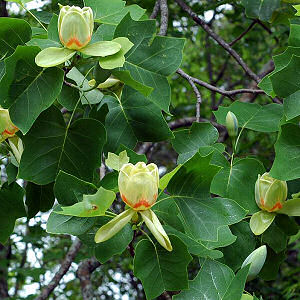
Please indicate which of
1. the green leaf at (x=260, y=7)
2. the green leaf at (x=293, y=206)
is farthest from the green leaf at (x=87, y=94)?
the green leaf at (x=260, y=7)

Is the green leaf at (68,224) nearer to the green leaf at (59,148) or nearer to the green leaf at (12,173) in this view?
the green leaf at (59,148)

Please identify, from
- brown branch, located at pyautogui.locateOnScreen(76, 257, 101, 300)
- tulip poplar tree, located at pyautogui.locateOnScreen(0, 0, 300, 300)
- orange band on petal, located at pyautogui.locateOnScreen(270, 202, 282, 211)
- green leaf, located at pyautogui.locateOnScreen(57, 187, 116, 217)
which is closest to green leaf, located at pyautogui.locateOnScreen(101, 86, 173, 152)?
tulip poplar tree, located at pyautogui.locateOnScreen(0, 0, 300, 300)

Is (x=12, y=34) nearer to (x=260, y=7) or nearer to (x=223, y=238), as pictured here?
(x=223, y=238)

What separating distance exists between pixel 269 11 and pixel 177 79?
147cm

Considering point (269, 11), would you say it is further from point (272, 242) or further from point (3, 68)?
point (3, 68)

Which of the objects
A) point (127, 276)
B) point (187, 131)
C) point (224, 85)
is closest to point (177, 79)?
point (224, 85)

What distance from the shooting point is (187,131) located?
1742 millimetres

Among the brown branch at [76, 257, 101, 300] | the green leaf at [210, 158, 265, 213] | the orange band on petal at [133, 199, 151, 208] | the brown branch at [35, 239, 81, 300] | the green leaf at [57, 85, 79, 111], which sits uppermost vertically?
the orange band on petal at [133, 199, 151, 208]

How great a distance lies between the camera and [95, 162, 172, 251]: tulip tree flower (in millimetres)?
1208

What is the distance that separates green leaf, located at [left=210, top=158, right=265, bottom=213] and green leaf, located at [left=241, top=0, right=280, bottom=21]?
94cm

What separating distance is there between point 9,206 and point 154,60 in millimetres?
586

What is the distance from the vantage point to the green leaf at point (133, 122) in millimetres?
1598

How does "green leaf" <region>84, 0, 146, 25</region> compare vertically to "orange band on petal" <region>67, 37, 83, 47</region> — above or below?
below

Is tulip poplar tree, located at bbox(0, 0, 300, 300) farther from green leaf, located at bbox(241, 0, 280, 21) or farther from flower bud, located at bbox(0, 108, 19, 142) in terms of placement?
green leaf, located at bbox(241, 0, 280, 21)
